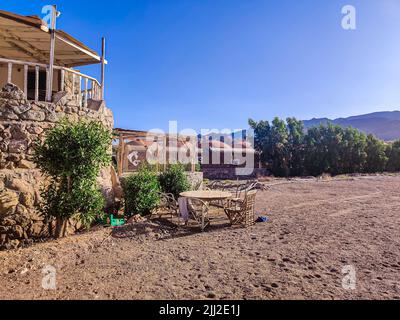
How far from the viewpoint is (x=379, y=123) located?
97750mm

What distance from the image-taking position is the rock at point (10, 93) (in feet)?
19.2

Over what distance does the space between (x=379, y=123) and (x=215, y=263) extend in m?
116

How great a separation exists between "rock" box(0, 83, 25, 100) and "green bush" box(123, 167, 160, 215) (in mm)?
3328

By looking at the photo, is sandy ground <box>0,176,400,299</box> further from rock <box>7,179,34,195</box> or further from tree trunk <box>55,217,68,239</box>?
rock <box>7,179,34,195</box>

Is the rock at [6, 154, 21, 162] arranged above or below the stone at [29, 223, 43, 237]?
above

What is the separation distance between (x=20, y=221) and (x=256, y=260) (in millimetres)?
4786

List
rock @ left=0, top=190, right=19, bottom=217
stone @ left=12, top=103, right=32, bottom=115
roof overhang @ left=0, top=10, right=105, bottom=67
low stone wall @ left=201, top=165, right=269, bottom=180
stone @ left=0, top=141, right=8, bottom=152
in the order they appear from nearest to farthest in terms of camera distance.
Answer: rock @ left=0, top=190, right=19, bottom=217
stone @ left=0, top=141, right=8, bottom=152
stone @ left=12, top=103, right=32, bottom=115
roof overhang @ left=0, top=10, right=105, bottom=67
low stone wall @ left=201, top=165, right=269, bottom=180

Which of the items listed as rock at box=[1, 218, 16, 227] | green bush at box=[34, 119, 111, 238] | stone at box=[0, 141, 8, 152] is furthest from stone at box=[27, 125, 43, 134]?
rock at box=[1, 218, 16, 227]

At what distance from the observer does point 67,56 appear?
373 inches

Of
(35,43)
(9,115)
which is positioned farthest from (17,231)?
(35,43)

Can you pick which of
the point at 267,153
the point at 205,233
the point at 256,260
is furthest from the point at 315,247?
the point at 267,153

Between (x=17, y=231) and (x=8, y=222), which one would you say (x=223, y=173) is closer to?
(x=17, y=231)

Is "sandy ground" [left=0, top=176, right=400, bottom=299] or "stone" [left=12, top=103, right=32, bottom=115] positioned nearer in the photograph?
"sandy ground" [left=0, top=176, right=400, bottom=299]

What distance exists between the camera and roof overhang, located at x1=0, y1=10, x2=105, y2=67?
6.57 metres
